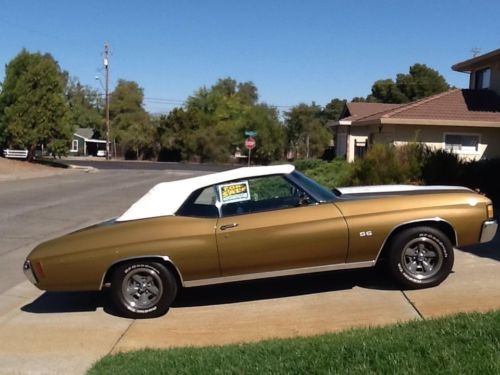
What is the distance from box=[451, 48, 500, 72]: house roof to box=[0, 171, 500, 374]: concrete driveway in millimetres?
15765

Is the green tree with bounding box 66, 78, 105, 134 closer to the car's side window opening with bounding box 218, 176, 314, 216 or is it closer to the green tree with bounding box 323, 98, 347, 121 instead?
the green tree with bounding box 323, 98, 347, 121

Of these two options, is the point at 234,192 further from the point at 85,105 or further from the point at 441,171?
the point at 85,105

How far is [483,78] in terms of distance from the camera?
2494cm

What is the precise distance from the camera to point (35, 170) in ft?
127

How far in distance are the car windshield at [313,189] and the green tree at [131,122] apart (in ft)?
237

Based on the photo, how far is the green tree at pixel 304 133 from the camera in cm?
7369

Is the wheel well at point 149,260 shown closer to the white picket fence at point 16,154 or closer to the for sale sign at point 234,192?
the for sale sign at point 234,192

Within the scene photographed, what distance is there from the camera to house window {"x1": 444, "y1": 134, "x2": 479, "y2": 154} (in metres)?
22.4

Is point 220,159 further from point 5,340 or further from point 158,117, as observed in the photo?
point 5,340

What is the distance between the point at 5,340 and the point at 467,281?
478cm

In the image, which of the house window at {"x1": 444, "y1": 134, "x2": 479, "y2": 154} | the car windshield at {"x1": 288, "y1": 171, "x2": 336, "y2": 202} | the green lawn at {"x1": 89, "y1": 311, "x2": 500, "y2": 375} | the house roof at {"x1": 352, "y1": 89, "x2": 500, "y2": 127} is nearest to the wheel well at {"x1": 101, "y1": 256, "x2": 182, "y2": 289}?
the green lawn at {"x1": 89, "y1": 311, "x2": 500, "y2": 375}

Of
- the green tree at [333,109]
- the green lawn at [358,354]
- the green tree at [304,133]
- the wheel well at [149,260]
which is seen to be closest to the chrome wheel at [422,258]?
the green lawn at [358,354]

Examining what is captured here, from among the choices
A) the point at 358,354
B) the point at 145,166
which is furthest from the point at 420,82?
the point at 358,354

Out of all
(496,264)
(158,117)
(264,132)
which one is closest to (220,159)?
(264,132)
